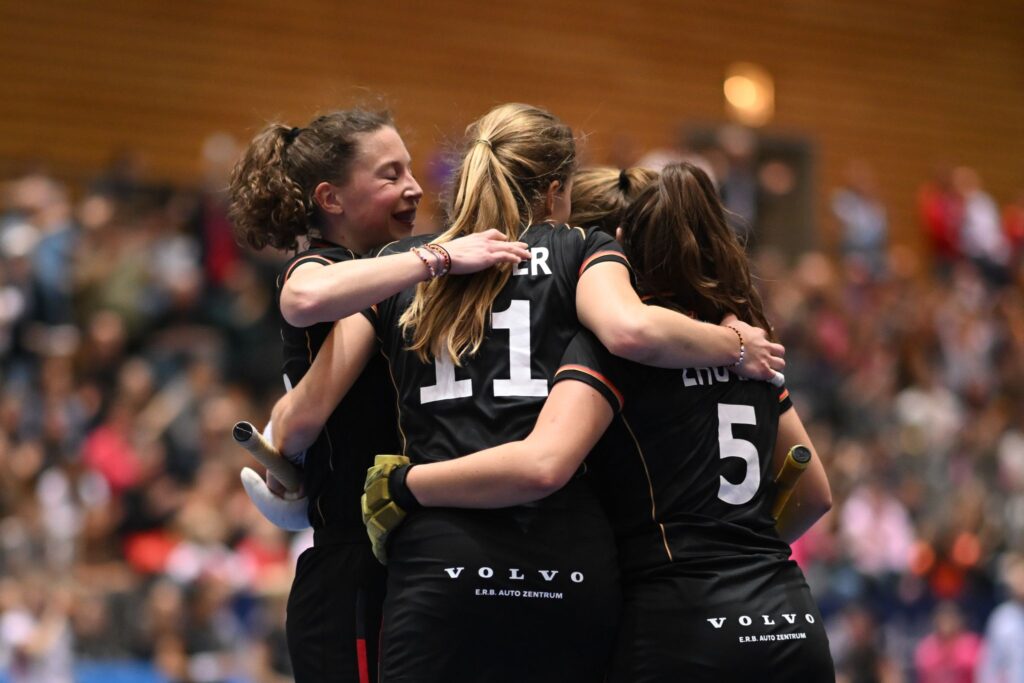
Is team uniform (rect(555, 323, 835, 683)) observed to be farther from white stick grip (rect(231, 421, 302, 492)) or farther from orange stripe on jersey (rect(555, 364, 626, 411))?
white stick grip (rect(231, 421, 302, 492))

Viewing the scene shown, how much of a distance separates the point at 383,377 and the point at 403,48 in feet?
38.1

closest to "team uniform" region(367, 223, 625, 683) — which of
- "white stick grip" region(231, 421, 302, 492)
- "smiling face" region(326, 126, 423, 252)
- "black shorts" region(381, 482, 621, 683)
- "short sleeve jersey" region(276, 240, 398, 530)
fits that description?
"black shorts" region(381, 482, 621, 683)

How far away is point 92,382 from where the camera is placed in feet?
32.4

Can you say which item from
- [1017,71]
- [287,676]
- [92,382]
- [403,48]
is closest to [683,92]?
[403,48]

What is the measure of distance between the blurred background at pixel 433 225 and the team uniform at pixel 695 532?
0.69 meters

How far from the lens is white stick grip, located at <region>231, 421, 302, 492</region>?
337 cm

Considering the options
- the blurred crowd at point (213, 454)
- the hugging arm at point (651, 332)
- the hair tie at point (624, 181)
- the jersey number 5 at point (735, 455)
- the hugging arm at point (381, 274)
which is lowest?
the blurred crowd at point (213, 454)

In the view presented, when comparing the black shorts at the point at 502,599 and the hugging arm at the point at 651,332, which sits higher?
the hugging arm at the point at 651,332

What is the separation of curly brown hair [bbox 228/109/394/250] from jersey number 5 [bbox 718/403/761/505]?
1.14m

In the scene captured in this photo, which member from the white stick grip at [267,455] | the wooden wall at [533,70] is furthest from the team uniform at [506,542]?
the wooden wall at [533,70]

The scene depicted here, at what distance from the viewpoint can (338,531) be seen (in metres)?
3.56

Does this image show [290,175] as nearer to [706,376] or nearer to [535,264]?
[535,264]

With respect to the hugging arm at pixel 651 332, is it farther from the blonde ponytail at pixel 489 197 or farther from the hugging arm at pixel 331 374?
the hugging arm at pixel 331 374

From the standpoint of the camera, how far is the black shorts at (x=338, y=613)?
11.3 ft
